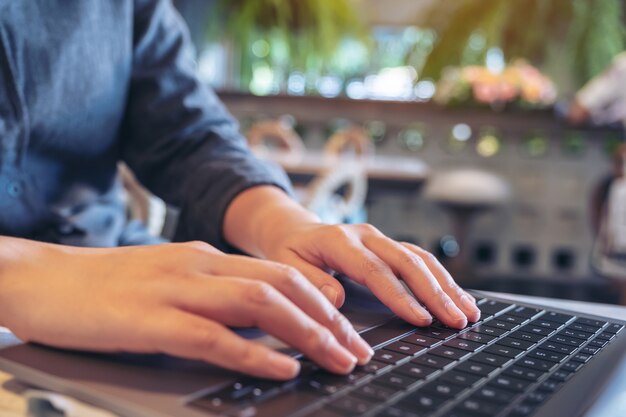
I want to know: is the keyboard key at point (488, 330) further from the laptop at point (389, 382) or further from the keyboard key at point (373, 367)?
the keyboard key at point (373, 367)

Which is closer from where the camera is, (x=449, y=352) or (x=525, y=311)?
(x=449, y=352)

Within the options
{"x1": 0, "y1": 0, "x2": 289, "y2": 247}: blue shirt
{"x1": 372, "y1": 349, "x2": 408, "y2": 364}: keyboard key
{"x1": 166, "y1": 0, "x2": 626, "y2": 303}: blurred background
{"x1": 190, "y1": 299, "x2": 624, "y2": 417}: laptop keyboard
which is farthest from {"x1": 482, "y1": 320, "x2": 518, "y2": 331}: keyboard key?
{"x1": 166, "y1": 0, "x2": 626, "y2": 303}: blurred background

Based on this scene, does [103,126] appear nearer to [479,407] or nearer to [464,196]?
[479,407]

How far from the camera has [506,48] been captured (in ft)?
14.2

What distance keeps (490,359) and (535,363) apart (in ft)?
0.07

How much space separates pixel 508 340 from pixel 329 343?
136 mm

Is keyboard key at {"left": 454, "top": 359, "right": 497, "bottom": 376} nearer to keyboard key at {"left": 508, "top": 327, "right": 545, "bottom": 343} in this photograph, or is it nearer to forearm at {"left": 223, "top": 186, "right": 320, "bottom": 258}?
keyboard key at {"left": 508, "top": 327, "right": 545, "bottom": 343}

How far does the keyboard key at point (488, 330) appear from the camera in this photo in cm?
44

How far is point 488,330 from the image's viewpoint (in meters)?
0.44

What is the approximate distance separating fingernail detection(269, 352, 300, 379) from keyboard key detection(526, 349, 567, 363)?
5.5 inches

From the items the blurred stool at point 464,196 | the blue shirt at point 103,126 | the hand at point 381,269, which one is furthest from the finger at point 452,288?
the blurred stool at point 464,196

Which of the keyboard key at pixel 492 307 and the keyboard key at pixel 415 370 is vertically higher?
the keyboard key at pixel 415 370

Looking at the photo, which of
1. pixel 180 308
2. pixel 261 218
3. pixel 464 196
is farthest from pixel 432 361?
pixel 464 196

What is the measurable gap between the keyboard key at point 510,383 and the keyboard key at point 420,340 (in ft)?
0.19
